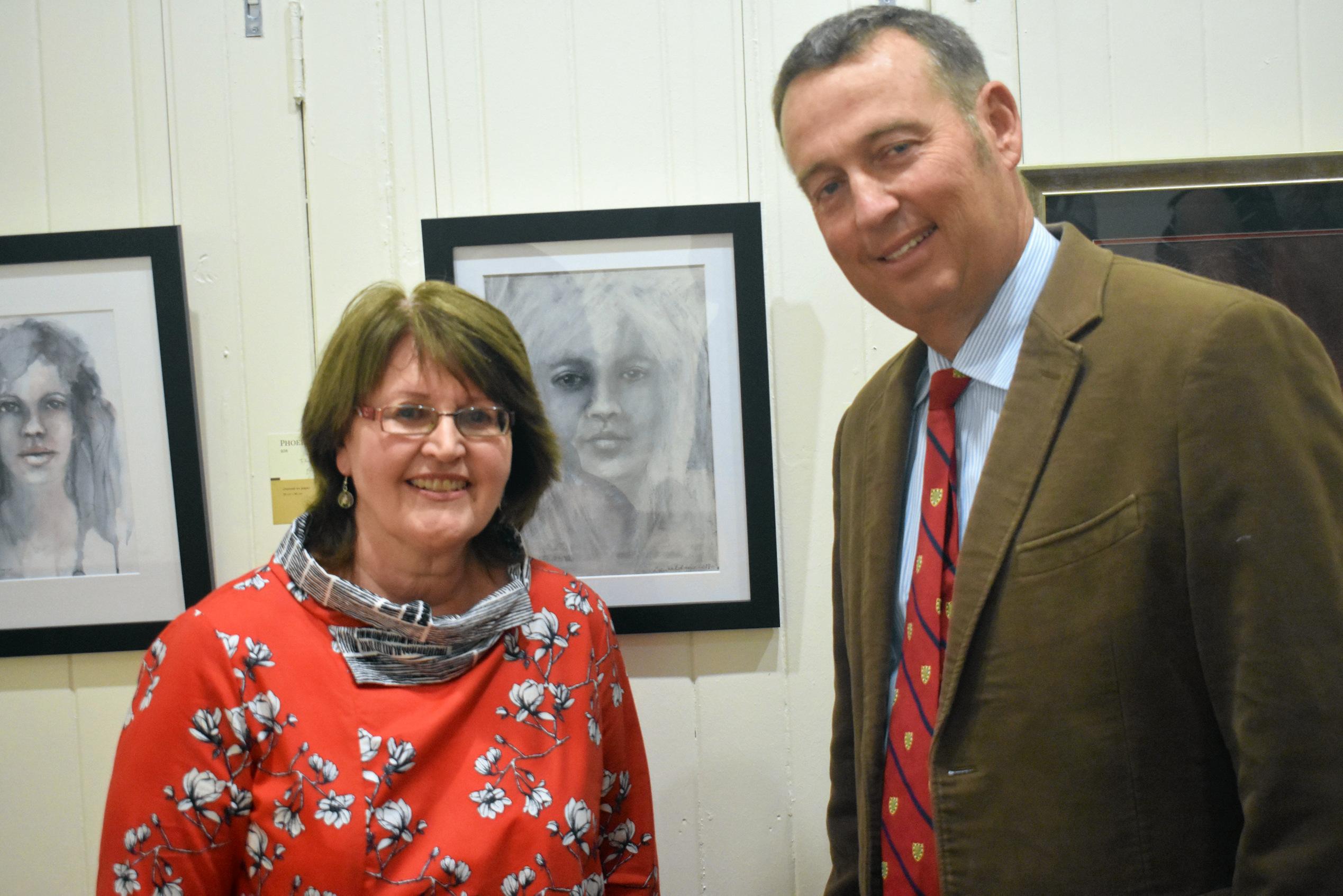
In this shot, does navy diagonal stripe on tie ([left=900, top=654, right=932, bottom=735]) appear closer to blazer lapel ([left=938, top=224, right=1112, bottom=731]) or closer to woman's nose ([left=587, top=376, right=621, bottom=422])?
blazer lapel ([left=938, top=224, right=1112, bottom=731])

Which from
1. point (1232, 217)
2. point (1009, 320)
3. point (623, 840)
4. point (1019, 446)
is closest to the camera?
point (1019, 446)

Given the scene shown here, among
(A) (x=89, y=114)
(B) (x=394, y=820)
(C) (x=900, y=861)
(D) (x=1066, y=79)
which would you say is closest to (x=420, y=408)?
(B) (x=394, y=820)

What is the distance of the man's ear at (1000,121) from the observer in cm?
101

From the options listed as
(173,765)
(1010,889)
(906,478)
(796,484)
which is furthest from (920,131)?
(173,765)

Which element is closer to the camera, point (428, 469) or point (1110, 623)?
point (1110, 623)

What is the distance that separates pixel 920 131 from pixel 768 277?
596 millimetres

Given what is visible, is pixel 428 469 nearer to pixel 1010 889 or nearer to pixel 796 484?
pixel 796 484

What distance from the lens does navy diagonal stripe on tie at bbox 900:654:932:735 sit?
3.27 feet

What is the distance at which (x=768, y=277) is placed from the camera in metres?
1.56

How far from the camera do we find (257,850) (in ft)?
3.57

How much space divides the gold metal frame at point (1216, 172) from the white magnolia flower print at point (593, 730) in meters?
1.19

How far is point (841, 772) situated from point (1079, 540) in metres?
0.61

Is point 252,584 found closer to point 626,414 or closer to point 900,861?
point 626,414

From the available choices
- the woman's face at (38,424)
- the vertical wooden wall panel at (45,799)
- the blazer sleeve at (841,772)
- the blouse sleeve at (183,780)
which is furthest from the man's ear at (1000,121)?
the vertical wooden wall panel at (45,799)
